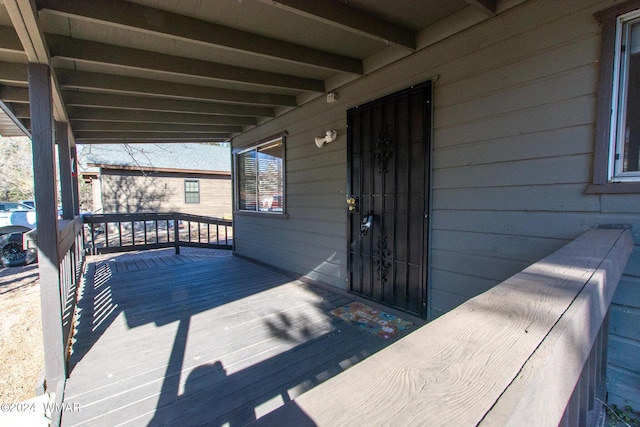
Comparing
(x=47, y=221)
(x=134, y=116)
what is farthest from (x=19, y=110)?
(x=47, y=221)

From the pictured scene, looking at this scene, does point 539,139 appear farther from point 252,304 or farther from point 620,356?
point 252,304

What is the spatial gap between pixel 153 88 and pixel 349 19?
2.35 m

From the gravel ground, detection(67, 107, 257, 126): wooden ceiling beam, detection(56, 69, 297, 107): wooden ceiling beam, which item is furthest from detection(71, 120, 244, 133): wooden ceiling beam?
the gravel ground

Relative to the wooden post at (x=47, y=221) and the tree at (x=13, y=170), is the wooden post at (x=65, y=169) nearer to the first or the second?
the wooden post at (x=47, y=221)

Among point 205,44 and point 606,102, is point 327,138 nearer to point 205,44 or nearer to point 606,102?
point 205,44

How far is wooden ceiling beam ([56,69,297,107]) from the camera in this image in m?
2.99

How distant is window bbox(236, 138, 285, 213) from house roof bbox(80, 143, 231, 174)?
5.48m

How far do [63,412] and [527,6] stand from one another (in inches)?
145

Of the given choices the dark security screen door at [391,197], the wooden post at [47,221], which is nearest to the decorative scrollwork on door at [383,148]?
the dark security screen door at [391,197]

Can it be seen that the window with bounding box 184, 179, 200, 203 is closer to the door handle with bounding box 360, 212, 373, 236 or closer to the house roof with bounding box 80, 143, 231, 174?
the house roof with bounding box 80, 143, 231, 174

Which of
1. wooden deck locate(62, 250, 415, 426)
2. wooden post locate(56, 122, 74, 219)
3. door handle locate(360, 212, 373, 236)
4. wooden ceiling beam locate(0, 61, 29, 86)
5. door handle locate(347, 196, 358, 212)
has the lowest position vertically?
wooden deck locate(62, 250, 415, 426)

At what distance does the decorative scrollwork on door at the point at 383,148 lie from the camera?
284cm

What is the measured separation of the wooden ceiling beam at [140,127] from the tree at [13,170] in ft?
53.2

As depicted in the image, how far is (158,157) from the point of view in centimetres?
1198
